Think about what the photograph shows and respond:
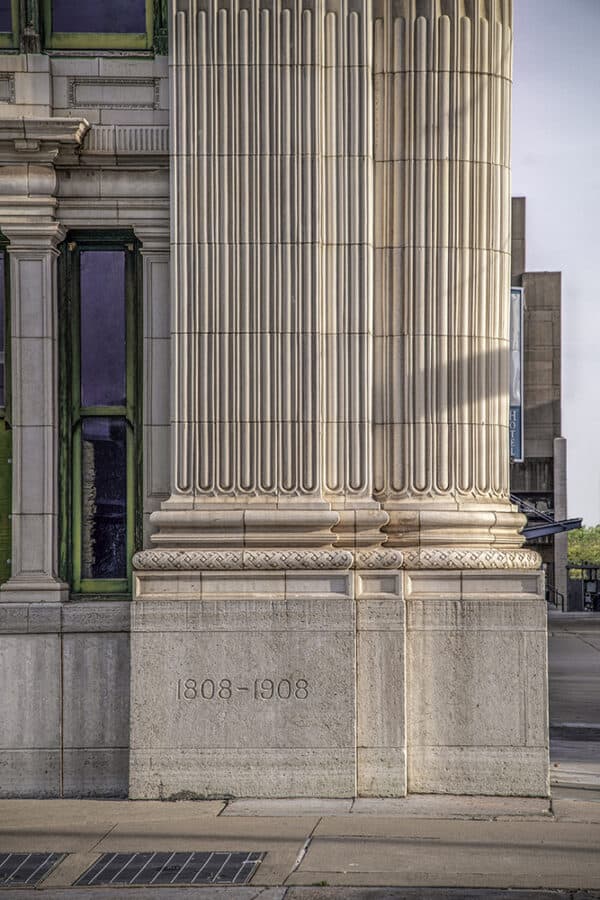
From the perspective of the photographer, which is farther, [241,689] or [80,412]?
[80,412]

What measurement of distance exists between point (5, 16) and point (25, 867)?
7396 mm

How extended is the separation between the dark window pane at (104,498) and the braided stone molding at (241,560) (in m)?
0.79

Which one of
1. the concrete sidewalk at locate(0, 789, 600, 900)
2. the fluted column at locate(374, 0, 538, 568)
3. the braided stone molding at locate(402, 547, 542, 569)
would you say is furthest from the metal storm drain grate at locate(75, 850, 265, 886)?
the fluted column at locate(374, 0, 538, 568)

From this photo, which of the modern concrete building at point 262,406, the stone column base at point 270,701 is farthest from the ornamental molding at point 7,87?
the stone column base at point 270,701

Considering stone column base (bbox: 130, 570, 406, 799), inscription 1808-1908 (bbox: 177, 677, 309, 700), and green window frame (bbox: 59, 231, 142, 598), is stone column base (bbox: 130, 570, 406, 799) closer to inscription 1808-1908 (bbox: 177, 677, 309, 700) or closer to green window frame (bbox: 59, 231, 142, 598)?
inscription 1808-1908 (bbox: 177, 677, 309, 700)

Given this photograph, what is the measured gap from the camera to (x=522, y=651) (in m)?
12.5

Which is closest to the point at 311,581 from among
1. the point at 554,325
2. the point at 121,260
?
the point at 121,260

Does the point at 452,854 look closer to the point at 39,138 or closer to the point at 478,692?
the point at 478,692

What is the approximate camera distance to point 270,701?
12453 mm

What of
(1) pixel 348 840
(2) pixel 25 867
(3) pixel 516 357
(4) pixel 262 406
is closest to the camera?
(2) pixel 25 867

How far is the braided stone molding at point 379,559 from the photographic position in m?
12.6

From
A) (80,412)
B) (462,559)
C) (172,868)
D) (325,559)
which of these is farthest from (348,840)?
(80,412)

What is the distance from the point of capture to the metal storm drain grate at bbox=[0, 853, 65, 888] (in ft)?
32.7

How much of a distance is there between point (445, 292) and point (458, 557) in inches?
89.7
